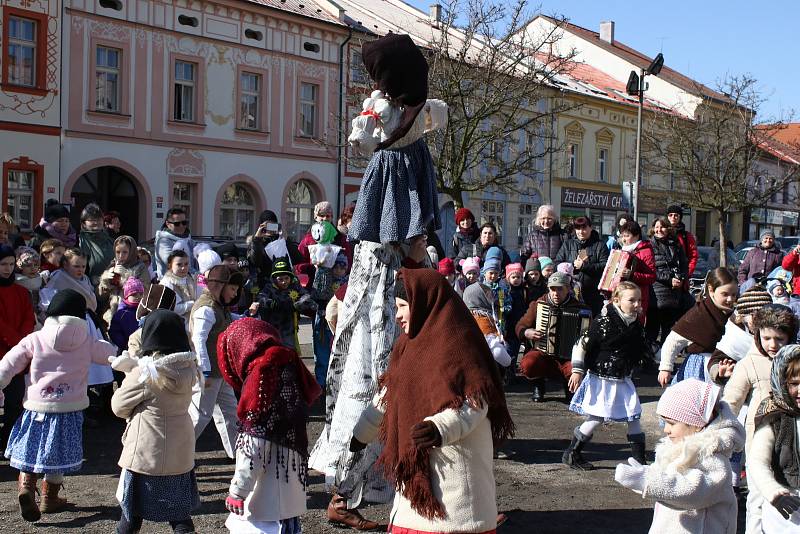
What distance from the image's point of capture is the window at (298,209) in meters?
31.4

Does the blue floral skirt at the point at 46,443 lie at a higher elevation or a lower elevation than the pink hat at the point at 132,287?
lower

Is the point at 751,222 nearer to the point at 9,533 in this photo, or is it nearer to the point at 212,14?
the point at 212,14

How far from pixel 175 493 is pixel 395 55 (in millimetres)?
2793

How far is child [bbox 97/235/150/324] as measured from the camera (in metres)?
9.44

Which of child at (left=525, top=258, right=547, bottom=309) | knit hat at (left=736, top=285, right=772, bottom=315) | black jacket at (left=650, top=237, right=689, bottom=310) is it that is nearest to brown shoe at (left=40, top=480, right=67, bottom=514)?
knit hat at (left=736, top=285, right=772, bottom=315)

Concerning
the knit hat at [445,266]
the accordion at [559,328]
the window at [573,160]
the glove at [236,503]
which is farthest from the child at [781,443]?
the window at [573,160]

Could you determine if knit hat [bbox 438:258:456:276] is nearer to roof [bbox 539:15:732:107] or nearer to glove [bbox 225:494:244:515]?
glove [bbox 225:494:244:515]

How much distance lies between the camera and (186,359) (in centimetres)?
522

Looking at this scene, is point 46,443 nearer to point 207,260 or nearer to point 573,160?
point 207,260

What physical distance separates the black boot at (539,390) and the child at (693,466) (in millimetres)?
5615

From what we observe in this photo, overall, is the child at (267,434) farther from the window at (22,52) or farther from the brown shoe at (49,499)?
the window at (22,52)

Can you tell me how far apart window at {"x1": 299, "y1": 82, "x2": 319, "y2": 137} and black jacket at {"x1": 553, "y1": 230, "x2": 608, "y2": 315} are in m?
20.7

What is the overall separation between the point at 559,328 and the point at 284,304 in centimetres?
277

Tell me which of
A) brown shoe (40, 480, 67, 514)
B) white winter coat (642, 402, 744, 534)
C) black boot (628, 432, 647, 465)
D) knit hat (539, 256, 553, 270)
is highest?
knit hat (539, 256, 553, 270)
